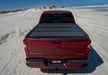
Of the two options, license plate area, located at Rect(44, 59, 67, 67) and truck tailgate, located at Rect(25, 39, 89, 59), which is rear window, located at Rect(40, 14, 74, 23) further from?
license plate area, located at Rect(44, 59, 67, 67)

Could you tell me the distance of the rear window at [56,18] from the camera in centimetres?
476

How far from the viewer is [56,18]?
4.92 meters

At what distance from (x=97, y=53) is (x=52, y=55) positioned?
306 cm

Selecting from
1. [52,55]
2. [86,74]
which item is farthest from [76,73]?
[52,55]

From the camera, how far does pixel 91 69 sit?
3.44 m

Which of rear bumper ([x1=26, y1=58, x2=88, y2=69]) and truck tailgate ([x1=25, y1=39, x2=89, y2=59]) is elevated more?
truck tailgate ([x1=25, y1=39, x2=89, y2=59])

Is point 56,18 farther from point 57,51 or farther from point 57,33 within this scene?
point 57,51

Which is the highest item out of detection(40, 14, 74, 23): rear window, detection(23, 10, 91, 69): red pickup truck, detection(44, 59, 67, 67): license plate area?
detection(40, 14, 74, 23): rear window

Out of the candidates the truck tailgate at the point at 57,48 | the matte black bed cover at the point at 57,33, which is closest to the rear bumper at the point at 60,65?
the truck tailgate at the point at 57,48

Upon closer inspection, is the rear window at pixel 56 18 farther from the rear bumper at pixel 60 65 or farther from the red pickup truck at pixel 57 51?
the rear bumper at pixel 60 65

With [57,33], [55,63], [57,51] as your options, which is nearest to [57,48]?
[57,51]

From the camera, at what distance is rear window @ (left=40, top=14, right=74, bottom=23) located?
476 centimetres

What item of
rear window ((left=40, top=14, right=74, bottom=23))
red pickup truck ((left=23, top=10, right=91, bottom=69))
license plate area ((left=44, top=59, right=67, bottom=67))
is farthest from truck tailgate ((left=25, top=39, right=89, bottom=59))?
rear window ((left=40, top=14, right=74, bottom=23))

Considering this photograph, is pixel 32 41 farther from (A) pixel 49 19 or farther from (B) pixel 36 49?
(A) pixel 49 19
